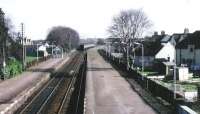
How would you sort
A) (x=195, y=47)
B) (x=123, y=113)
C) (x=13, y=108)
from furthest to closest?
(x=195, y=47) < (x=13, y=108) < (x=123, y=113)

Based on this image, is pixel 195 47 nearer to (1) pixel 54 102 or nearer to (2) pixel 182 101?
(1) pixel 54 102

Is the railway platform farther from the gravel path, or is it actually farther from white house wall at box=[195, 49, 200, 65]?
white house wall at box=[195, 49, 200, 65]

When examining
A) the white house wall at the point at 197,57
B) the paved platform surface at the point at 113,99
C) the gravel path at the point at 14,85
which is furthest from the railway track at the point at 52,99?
the white house wall at the point at 197,57

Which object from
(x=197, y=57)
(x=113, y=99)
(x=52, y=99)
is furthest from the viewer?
(x=197, y=57)

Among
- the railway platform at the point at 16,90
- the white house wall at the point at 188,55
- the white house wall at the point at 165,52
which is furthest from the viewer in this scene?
the white house wall at the point at 165,52

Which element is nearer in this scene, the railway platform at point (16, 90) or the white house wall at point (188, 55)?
the railway platform at point (16, 90)

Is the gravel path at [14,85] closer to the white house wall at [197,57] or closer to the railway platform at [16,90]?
the railway platform at [16,90]

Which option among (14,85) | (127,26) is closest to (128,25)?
(127,26)

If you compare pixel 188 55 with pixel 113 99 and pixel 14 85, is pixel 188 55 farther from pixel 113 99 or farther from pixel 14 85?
pixel 113 99

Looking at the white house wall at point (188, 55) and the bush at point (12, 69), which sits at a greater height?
the white house wall at point (188, 55)

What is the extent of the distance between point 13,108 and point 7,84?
19623mm

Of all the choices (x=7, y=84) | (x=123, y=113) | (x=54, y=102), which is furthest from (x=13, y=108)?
(x=7, y=84)

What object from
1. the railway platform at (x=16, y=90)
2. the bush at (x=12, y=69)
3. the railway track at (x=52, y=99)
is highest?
the bush at (x=12, y=69)

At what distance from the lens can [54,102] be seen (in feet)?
142
